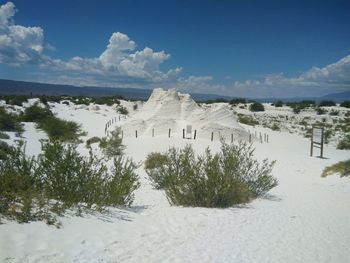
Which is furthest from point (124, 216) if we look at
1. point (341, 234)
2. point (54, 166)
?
point (341, 234)

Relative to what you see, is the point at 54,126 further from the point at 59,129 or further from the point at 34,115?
the point at 34,115

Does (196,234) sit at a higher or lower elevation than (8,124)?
lower

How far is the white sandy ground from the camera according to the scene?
19.7 ft

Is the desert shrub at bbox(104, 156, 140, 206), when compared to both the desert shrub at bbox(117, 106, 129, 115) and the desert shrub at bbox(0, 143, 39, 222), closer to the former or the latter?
the desert shrub at bbox(0, 143, 39, 222)

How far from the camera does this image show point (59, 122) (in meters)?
36.1

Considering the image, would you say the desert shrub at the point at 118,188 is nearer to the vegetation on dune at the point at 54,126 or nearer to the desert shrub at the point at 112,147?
the desert shrub at the point at 112,147

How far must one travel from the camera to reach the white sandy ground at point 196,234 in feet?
19.7

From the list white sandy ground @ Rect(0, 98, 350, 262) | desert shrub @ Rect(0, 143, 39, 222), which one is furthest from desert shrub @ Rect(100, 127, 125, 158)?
desert shrub @ Rect(0, 143, 39, 222)

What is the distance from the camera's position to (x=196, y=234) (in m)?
8.00

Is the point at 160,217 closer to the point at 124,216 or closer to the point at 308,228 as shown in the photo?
the point at 124,216

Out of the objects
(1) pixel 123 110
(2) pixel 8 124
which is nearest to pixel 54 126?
(2) pixel 8 124

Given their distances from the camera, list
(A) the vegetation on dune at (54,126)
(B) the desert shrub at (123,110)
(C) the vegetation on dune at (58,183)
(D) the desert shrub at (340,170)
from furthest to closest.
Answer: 1. (B) the desert shrub at (123,110)
2. (A) the vegetation on dune at (54,126)
3. (D) the desert shrub at (340,170)
4. (C) the vegetation on dune at (58,183)

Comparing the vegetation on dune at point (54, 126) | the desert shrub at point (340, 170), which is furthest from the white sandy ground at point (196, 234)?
the vegetation on dune at point (54, 126)

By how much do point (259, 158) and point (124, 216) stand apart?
16.9 meters
